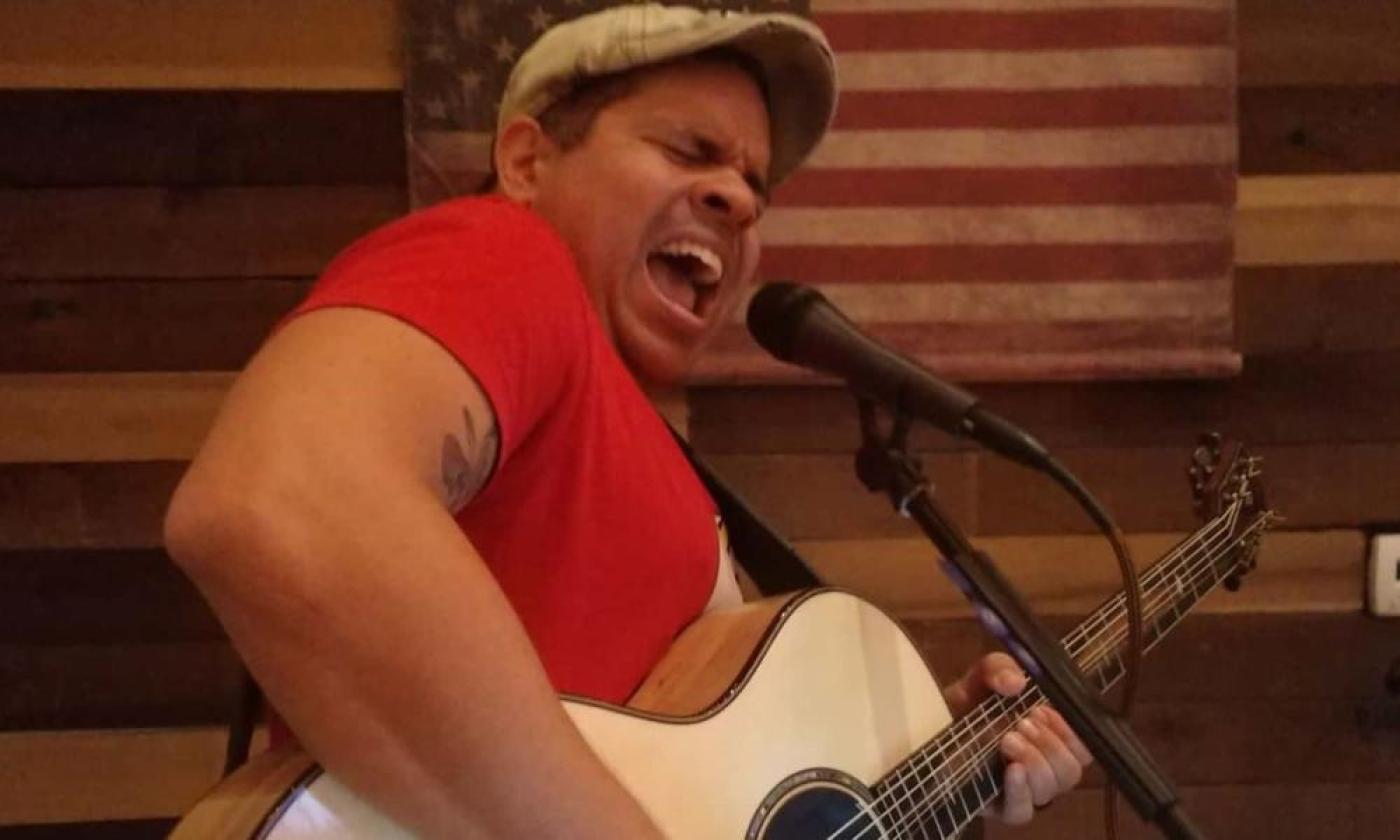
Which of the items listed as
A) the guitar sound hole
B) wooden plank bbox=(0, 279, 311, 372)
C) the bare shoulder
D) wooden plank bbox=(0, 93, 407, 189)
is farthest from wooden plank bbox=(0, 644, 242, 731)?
the bare shoulder

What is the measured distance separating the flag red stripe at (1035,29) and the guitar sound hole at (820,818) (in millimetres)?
972

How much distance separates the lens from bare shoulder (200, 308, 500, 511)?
2.20 feet

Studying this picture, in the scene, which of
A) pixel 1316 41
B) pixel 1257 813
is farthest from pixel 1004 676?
pixel 1316 41

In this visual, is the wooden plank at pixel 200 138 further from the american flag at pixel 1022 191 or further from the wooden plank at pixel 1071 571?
the wooden plank at pixel 1071 571

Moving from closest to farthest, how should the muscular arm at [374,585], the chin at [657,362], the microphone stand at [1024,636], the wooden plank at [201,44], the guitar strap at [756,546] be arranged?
the muscular arm at [374,585]
the microphone stand at [1024,636]
the chin at [657,362]
the guitar strap at [756,546]
the wooden plank at [201,44]

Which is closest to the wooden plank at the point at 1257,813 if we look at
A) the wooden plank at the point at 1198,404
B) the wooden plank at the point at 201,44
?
the wooden plank at the point at 1198,404

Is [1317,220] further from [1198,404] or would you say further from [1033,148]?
[1033,148]

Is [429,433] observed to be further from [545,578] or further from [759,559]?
[759,559]

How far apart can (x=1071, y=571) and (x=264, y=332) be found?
1.10 m

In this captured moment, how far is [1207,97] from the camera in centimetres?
162

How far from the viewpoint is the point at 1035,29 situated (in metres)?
1.61

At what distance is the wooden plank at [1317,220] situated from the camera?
1698mm

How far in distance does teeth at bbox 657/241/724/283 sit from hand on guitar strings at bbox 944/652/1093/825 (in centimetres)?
45

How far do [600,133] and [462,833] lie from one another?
621 mm
